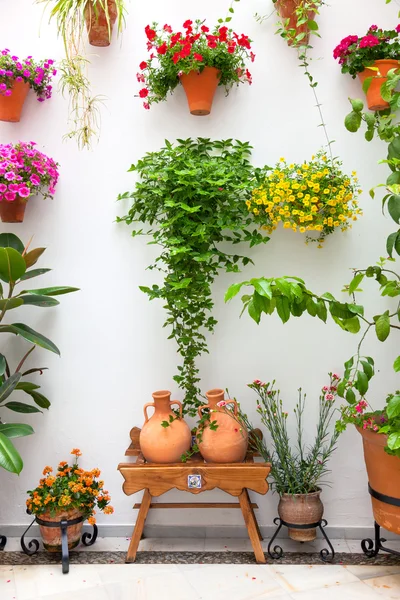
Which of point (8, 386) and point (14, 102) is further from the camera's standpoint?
point (14, 102)

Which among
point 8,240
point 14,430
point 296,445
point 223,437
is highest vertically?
point 8,240

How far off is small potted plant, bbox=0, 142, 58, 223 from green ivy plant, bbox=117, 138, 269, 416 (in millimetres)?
395

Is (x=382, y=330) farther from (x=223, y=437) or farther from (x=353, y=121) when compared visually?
(x=223, y=437)

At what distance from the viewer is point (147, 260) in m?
3.03

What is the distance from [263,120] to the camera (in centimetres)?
299

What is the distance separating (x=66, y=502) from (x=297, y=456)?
1099mm

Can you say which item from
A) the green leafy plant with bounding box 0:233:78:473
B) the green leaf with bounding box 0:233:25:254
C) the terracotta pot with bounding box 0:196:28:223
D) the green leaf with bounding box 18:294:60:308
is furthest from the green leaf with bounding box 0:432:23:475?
the terracotta pot with bounding box 0:196:28:223

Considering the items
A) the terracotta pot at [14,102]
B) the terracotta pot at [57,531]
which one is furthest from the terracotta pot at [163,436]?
the terracotta pot at [14,102]

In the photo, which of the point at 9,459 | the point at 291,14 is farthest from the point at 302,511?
the point at 291,14

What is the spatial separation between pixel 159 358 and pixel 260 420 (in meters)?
0.59

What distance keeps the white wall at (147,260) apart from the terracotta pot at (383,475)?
14.8 inches

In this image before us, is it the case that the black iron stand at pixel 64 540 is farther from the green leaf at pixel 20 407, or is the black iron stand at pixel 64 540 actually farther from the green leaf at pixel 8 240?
the green leaf at pixel 8 240

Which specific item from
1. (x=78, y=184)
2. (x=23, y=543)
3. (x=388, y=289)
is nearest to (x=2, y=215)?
(x=78, y=184)

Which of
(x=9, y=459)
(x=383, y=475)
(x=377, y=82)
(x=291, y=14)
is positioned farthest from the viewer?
(x=291, y=14)
